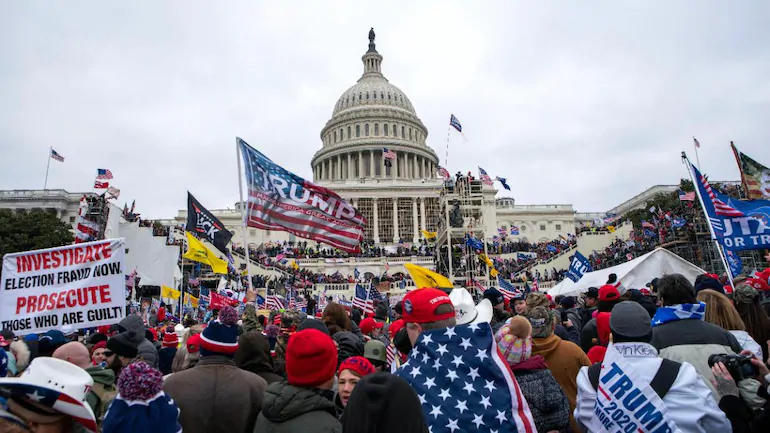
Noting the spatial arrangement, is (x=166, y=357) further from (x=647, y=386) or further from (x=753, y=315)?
(x=753, y=315)

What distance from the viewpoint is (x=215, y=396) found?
392 centimetres

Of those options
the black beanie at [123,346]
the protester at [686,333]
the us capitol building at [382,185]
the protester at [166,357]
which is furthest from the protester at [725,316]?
the us capitol building at [382,185]

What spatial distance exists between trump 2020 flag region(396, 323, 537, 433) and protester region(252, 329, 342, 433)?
59 cm

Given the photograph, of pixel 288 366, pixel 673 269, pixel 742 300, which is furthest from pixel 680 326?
pixel 673 269

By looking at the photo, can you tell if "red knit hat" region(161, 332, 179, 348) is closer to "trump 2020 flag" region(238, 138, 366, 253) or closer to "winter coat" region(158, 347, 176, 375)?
"winter coat" region(158, 347, 176, 375)

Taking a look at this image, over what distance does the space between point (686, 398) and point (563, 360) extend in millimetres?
1283

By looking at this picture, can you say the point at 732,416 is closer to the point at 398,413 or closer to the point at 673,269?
the point at 398,413

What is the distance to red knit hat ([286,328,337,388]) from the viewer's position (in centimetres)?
346

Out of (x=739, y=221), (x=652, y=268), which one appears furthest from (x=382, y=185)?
(x=739, y=221)

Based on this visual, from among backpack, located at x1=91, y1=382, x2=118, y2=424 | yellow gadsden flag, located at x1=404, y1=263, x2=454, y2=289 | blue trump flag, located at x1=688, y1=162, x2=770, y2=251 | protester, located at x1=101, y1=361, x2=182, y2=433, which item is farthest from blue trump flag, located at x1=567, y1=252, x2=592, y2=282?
protester, located at x1=101, y1=361, x2=182, y2=433

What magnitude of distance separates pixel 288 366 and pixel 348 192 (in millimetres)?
71400

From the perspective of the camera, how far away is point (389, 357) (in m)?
5.81

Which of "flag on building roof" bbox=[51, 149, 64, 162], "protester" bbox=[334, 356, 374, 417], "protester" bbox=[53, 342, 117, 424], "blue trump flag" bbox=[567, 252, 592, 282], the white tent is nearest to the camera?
"protester" bbox=[334, 356, 374, 417]

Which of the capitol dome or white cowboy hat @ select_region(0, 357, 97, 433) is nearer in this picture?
white cowboy hat @ select_region(0, 357, 97, 433)
